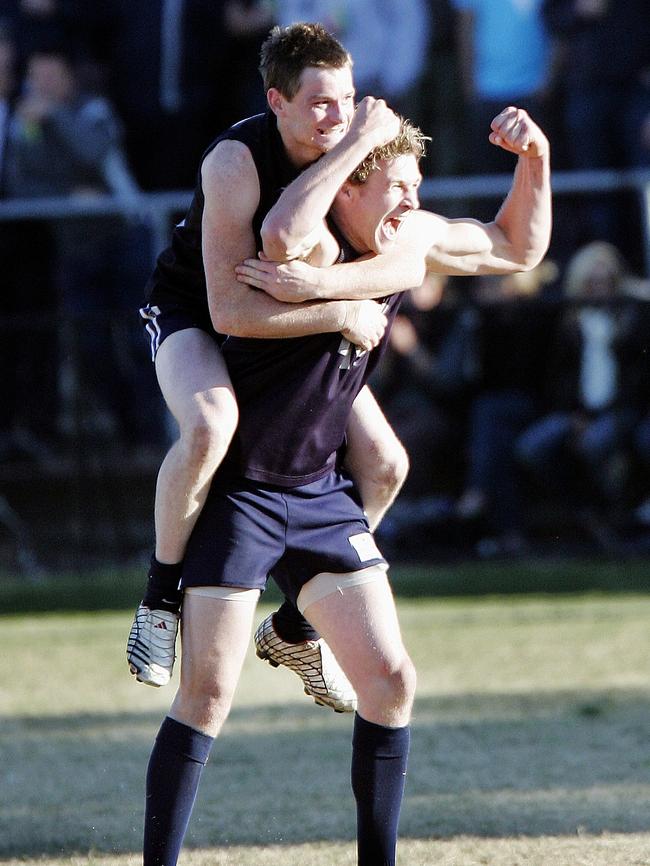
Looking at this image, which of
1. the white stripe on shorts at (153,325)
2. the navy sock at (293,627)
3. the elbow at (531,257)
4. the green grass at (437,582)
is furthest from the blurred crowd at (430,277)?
the white stripe on shorts at (153,325)

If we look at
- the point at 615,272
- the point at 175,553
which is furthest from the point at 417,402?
the point at 175,553

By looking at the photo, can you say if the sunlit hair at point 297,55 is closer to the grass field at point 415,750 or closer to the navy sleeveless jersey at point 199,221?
the navy sleeveless jersey at point 199,221

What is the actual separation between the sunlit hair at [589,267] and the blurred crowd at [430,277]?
1 cm

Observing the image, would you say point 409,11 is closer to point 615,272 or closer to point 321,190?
point 615,272

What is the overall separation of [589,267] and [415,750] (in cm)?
464

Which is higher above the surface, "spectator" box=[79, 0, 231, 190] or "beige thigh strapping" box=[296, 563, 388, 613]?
"spectator" box=[79, 0, 231, 190]

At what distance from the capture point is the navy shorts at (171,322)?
11.5ft

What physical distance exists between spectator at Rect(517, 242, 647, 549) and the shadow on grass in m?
3.17

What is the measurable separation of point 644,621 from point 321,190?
4.64 metres

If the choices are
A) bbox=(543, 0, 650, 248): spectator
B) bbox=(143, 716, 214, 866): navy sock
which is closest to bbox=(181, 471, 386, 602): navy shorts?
bbox=(143, 716, 214, 866): navy sock

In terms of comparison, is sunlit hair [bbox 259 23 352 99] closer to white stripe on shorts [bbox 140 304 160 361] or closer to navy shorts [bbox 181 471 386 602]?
white stripe on shorts [bbox 140 304 160 361]

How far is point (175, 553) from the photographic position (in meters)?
3.41

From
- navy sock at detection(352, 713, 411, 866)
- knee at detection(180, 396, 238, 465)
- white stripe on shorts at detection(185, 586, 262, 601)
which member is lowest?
navy sock at detection(352, 713, 411, 866)

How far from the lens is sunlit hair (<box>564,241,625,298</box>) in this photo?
892cm
